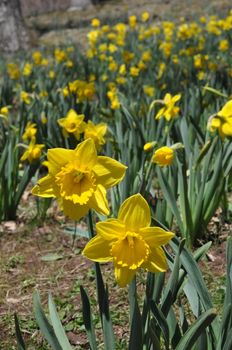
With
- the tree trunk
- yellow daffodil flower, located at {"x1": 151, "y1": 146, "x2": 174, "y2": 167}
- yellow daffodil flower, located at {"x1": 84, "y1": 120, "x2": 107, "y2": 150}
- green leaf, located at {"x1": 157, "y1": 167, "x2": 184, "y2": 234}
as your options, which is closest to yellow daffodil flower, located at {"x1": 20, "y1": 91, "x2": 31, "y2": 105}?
yellow daffodil flower, located at {"x1": 84, "y1": 120, "x2": 107, "y2": 150}

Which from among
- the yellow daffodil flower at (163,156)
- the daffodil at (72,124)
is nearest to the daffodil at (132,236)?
the yellow daffodil flower at (163,156)

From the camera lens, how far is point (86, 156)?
1.28 meters

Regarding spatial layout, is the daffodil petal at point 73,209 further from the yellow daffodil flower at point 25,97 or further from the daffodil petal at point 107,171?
the yellow daffodil flower at point 25,97

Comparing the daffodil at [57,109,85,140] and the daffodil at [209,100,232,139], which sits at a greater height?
the daffodil at [209,100,232,139]

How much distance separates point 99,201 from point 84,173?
8 cm

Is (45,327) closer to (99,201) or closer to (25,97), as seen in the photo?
(99,201)

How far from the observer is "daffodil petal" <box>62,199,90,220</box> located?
→ 4.30ft

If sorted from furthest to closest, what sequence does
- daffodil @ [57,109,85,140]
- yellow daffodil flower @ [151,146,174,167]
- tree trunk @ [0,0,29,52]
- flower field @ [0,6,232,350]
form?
tree trunk @ [0,0,29,52], daffodil @ [57,109,85,140], yellow daffodil flower @ [151,146,174,167], flower field @ [0,6,232,350]

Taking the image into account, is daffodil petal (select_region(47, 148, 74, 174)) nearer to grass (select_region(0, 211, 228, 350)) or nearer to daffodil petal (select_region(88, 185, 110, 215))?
daffodil petal (select_region(88, 185, 110, 215))

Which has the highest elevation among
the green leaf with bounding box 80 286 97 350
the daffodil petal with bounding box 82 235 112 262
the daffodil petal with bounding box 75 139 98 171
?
the daffodil petal with bounding box 75 139 98 171

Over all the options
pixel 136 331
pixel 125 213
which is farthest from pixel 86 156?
pixel 136 331

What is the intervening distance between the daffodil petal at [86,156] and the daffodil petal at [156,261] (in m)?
0.26

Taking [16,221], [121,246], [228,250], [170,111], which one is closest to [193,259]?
[228,250]

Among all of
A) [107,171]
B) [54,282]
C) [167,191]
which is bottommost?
[54,282]
